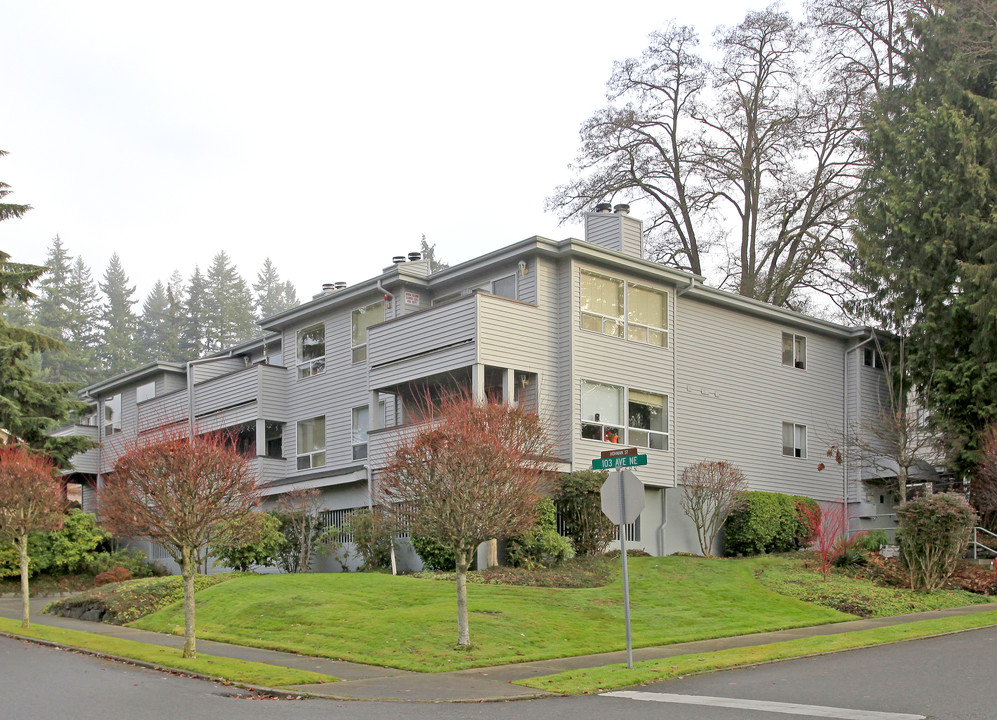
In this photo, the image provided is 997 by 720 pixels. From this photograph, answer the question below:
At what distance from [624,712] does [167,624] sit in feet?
39.7

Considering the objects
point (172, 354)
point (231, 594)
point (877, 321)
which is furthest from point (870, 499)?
point (172, 354)

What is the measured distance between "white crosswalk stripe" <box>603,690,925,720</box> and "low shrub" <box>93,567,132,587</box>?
21.4 metres

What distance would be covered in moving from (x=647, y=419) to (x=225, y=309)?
7252 cm

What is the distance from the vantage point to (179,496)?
48.8 feet

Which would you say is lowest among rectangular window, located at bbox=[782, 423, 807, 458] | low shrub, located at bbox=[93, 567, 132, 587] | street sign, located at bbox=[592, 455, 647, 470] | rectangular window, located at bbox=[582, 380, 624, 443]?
low shrub, located at bbox=[93, 567, 132, 587]

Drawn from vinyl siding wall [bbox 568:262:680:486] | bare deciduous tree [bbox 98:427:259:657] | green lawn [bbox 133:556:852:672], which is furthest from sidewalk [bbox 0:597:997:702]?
vinyl siding wall [bbox 568:262:680:486]

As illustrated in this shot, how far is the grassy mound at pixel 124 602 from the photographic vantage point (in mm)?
21750

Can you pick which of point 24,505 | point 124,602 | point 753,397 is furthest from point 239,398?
point 753,397

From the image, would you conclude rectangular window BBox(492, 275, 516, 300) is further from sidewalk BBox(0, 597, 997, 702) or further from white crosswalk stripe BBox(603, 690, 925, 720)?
white crosswalk stripe BBox(603, 690, 925, 720)

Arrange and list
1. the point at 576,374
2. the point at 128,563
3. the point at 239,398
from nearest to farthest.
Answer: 1. the point at 576,374
2. the point at 128,563
3. the point at 239,398

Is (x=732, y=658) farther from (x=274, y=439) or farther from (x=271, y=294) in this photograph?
(x=271, y=294)

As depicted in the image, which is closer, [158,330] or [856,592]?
[856,592]

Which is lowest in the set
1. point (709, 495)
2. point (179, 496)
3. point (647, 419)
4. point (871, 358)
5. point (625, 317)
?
point (709, 495)

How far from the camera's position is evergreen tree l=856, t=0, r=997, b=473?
100.0ft
